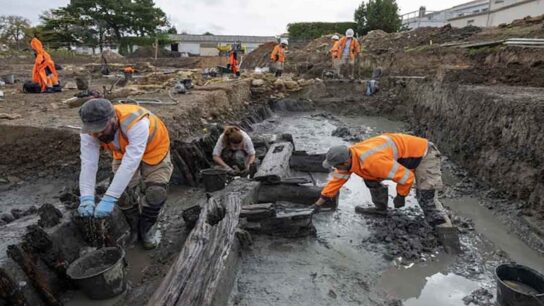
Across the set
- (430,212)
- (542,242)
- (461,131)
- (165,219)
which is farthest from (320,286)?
(461,131)

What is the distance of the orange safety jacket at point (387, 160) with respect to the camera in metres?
3.97

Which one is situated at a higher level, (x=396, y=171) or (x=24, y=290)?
(x=396, y=171)

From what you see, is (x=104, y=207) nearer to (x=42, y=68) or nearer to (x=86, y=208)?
(x=86, y=208)

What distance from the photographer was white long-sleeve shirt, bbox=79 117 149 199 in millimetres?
3029

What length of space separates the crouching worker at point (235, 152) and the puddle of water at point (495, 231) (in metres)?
3.18

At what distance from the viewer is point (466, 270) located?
3.65m

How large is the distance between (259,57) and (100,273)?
2407cm

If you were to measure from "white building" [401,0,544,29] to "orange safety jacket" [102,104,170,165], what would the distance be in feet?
76.3

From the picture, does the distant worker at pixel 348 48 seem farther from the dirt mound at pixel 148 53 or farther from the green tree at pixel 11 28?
the green tree at pixel 11 28

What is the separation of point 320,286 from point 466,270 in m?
1.63

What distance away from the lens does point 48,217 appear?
10.9 feet

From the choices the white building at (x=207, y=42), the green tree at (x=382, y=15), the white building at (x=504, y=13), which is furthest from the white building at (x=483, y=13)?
the white building at (x=207, y=42)

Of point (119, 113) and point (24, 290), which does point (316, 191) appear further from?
point (24, 290)

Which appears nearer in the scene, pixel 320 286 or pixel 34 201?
pixel 320 286
